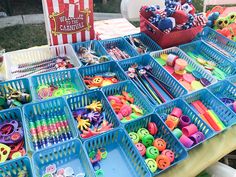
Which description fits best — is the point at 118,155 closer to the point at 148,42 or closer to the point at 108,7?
the point at 148,42

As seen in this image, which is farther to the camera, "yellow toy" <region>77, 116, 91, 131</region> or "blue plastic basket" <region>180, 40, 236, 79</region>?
"blue plastic basket" <region>180, 40, 236, 79</region>

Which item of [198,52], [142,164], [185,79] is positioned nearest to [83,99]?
[142,164]

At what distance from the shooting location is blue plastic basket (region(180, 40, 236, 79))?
115cm

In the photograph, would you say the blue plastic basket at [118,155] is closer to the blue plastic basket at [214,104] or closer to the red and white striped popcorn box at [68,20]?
the blue plastic basket at [214,104]

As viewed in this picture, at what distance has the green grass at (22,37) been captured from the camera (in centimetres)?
228

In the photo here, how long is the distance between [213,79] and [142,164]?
1.79 ft

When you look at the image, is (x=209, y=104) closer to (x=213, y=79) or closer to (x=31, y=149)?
(x=213, y=79)

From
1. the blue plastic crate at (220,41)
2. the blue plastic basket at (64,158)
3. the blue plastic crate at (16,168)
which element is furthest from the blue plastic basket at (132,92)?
the blue plastic crate at (220,41)

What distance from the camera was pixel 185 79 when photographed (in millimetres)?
1080

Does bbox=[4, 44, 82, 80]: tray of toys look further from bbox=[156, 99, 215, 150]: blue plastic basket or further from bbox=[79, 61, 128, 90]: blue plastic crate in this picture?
bbox=[156, 99, 215, 150]: blue plastic basket

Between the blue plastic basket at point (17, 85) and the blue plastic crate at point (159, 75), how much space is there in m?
0.40

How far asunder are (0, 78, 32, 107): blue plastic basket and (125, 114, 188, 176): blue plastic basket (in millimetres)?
413

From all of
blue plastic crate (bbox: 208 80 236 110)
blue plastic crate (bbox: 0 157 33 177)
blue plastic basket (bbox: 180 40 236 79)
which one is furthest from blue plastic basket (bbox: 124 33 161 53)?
blue plastic crate (bbox: 0 157 33 177)

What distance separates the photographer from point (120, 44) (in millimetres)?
1275
